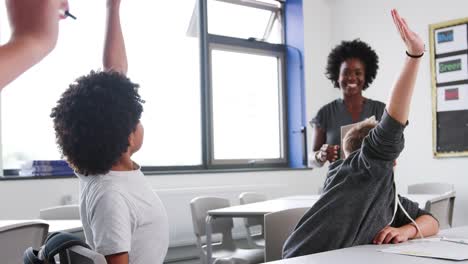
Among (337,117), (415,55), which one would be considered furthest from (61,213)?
(415,55)

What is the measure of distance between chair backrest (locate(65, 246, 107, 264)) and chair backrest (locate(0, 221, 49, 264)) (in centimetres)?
71

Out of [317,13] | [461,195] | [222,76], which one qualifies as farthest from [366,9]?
[461,195]

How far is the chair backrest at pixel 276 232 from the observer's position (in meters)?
2.09

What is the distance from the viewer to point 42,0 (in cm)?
50

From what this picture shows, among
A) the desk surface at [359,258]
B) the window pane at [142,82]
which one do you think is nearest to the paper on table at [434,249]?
the desk surface at [359,258]

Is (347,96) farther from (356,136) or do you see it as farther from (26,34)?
(26,34)

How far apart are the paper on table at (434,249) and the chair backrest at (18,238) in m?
1.13

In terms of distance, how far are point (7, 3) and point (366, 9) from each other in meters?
5.50

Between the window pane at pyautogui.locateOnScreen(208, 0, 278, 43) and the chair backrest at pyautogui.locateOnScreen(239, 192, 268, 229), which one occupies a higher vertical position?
the window pane at pyautogui.locateOnScreen(208, 0, 278, 43)

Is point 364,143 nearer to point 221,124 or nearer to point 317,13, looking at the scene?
point 221,124

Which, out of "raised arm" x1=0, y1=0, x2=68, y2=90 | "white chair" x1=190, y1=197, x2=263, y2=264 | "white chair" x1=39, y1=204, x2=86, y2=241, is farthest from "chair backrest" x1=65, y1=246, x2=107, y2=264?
"white chair" x1=190, y1=197, x2=263, y2=264

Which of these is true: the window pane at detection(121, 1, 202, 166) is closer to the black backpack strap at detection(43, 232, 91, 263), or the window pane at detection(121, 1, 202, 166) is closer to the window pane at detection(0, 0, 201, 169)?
the window pane at detection(0, 0, 201, 169)

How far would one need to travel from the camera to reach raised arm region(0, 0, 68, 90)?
1.63ft

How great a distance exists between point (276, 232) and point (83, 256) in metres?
1.16
